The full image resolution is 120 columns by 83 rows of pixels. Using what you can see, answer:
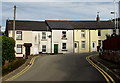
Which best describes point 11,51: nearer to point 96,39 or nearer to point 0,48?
point 0,48

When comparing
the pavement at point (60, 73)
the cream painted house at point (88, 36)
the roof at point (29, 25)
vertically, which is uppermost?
the roof at point (29, 25)

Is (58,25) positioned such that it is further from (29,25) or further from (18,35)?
(18,35)

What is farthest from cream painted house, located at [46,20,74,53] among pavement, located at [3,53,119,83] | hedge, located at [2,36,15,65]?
pavement, located at [3,53,119,83]

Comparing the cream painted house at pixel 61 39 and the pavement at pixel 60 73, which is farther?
the cream painted house at pixel 61 39

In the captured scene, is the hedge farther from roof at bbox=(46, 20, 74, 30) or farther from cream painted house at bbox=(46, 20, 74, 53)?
roof at bbox=(46, 20, 74, 30)

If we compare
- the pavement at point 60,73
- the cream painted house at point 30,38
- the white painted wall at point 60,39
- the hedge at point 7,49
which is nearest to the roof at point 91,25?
the white painted wall at point 60,39

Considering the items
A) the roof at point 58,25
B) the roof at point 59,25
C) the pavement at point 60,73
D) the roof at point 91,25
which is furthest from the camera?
the roof at point 91,25

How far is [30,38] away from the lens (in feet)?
176

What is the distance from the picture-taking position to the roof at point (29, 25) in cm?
5409

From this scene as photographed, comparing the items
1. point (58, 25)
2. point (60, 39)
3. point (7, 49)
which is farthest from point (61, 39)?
point (7, 49)

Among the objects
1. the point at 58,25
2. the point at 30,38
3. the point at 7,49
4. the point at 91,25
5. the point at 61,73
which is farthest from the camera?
the point at 91,25

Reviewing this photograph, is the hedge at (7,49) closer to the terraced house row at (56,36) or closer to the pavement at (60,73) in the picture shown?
the pavement at (60,73)

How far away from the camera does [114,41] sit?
27.4 meters

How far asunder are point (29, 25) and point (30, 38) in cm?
408
